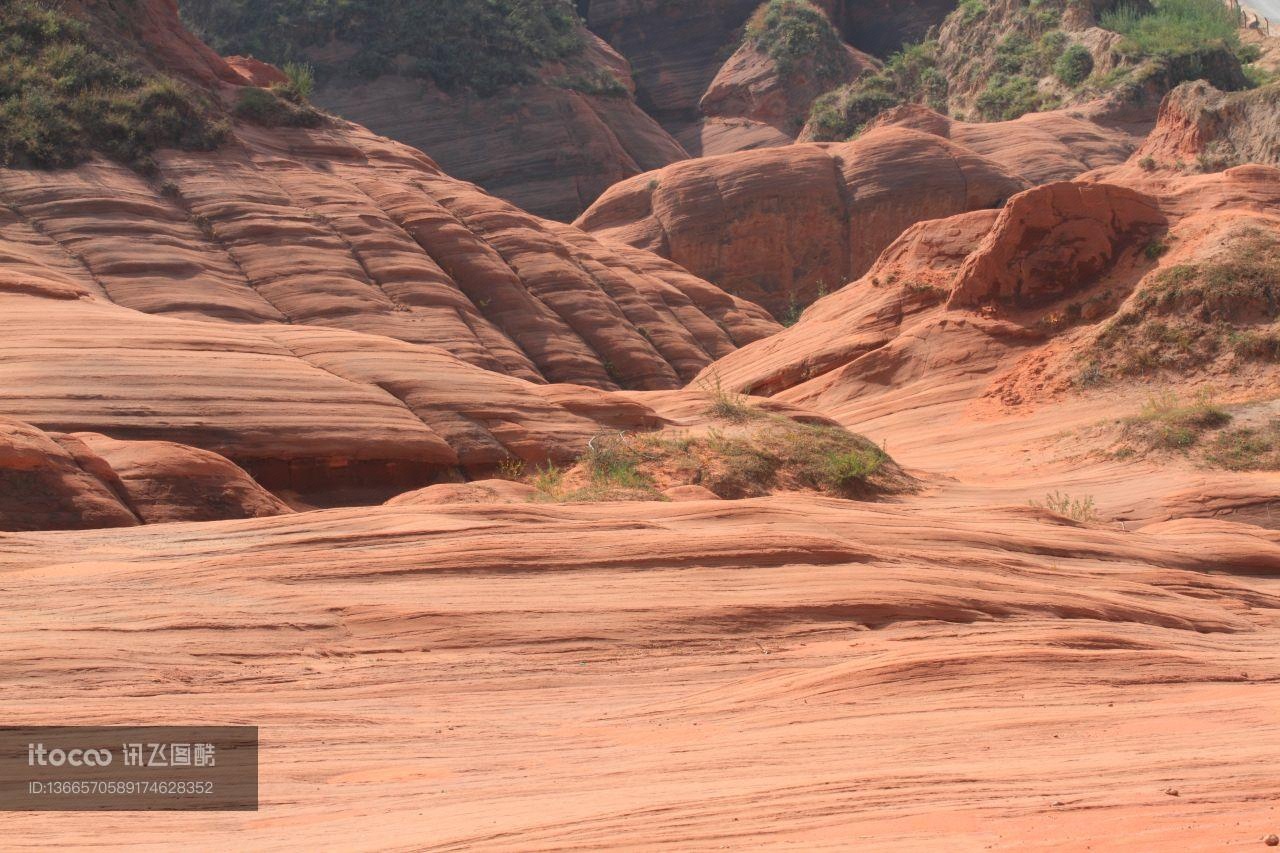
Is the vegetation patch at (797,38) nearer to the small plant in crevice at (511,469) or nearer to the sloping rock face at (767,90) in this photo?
the sloping rock face at (767,90)

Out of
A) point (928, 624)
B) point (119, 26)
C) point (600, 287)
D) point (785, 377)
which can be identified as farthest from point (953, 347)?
point (119, 26)

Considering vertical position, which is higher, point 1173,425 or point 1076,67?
point 1076,67

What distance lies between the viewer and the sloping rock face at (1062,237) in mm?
20781

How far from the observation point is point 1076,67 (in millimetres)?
43031

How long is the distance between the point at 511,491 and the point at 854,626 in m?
5.44

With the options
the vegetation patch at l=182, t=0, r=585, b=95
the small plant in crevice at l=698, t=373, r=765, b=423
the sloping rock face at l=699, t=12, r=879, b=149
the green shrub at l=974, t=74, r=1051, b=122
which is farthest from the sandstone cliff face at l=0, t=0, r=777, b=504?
the sloping rock face at l=699, t=12, r=879, b=149

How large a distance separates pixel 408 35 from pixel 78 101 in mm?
26014

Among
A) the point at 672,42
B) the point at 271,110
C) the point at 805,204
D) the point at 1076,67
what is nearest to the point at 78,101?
the point at 271,110

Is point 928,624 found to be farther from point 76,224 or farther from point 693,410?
point 76,224

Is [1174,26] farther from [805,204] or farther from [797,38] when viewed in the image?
[805,204]

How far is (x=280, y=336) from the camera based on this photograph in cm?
1536

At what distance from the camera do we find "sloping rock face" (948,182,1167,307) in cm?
2078

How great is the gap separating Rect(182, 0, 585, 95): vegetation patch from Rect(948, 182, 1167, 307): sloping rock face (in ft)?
98.3

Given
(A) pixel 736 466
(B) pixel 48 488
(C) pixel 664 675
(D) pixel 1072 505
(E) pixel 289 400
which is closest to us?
(C) pixel 664 675
